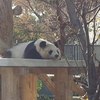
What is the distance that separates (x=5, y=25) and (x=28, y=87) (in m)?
1.24

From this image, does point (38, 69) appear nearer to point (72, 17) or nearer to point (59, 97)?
point (59, 97)

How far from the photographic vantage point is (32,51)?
419 cm

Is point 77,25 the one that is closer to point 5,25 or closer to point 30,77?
point 30,77

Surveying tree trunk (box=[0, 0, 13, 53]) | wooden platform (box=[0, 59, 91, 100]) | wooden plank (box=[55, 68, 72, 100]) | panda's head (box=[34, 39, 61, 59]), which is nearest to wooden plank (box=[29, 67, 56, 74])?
wooden platform (box=[0, 59, 91, 100])

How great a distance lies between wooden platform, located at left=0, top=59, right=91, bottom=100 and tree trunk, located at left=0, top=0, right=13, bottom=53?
814mm

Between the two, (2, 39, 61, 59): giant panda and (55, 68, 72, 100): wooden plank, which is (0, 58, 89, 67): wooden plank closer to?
(55, 68, 72, 100): wooden plank

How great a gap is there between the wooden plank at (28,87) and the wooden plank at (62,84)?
42 cm

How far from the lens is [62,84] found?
3.90 metres

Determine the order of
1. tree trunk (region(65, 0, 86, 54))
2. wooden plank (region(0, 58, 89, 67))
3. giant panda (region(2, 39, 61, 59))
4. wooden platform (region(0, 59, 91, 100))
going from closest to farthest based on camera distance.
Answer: wooden plank (region(0, 58, 89, 67)) → wooden platform (region(0, 59, 91, 100)) → tree trunk (region(65, 0, 86, 54)) → giant panda (region(2, 39, 61, 59))

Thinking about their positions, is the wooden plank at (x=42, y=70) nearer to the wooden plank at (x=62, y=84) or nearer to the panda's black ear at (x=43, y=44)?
the wooden plank at (x=62, y=84)

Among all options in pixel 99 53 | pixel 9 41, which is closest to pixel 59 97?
pixel 9 41

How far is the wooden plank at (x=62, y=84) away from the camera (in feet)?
12.6

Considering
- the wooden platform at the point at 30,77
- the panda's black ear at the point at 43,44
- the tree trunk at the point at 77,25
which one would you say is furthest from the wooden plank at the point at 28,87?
the tree trunk at the point at 77,25

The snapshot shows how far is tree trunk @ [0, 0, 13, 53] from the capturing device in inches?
179
